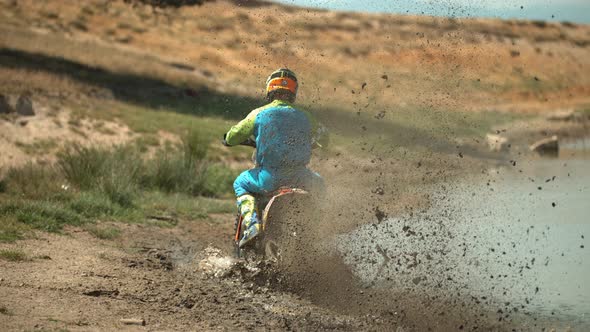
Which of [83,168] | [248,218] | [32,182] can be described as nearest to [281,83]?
[248,218]

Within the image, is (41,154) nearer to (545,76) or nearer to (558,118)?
(558,118)

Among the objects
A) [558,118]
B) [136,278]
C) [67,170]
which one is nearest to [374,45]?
[558,118]

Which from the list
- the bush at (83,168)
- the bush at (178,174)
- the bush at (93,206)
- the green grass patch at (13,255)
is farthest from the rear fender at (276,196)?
the bush at (178,174)

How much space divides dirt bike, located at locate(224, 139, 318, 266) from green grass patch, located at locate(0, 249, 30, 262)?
216cm

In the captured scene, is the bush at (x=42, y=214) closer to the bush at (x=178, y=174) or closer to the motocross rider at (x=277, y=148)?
the motocross rider at (x=277, y=148)

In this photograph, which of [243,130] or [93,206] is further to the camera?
[93,206]

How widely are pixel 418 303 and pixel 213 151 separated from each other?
16.2 m

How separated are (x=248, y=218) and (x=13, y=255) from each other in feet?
7.82

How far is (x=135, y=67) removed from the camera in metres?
42.0

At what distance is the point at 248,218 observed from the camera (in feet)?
30.6

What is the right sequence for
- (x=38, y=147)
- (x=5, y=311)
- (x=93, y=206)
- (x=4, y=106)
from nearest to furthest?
(x=5, y=311) → (x=93, y=206) → (x=38, y=147) → (x=4, y=106)

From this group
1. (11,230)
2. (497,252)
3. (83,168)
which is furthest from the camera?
(83,168)

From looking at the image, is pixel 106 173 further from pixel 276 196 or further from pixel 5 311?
pixel 5 311

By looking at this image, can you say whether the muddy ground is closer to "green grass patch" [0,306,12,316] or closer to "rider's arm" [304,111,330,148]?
"green grass patch" [0,306,12,316]
